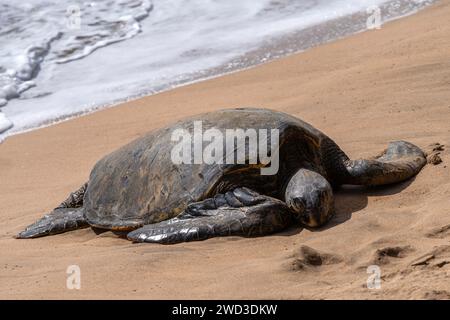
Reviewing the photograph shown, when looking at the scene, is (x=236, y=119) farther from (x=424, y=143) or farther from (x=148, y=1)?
(x=148, y=1)

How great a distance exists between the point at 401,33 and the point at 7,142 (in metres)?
4.04

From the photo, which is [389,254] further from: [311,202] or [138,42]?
[138,42]

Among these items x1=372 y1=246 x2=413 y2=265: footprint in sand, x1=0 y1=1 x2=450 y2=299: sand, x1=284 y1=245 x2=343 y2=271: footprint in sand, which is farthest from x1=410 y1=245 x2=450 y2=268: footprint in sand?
x1=284 y1=245 x2=343 y2=271: footprint in sand

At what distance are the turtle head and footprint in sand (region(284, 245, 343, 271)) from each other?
44 centimetres

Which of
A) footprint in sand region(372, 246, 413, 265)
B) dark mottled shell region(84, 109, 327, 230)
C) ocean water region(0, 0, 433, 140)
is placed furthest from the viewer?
ocean water region(0, 0, 433, 140)

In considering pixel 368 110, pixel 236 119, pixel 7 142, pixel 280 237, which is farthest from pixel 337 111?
pixel 7 142

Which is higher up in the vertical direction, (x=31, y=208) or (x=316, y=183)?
(x=316, y=183)

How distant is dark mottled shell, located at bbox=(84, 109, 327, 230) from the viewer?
4230 millimetres

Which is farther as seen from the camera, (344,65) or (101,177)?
(344,65)

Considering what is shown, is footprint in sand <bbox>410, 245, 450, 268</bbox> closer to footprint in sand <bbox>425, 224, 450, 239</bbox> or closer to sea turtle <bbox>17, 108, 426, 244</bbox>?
footprint in sand <bbox>425, 224, 450, 239</bbox>

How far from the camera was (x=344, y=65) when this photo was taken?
7277 mm

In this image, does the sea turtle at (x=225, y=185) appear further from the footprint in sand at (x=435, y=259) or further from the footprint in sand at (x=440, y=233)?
the footprint in sand at (x=435, y=259)

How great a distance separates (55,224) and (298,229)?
1.62 m

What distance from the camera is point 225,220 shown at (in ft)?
13.2
